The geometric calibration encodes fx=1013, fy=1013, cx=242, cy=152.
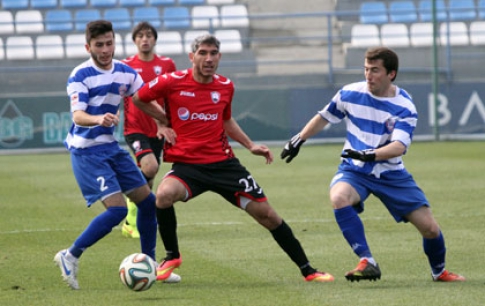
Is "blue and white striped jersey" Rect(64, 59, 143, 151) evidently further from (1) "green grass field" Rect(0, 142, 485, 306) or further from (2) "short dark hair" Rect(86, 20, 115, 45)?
(1) "green grass field" Rect(0, 142, 485, 306)

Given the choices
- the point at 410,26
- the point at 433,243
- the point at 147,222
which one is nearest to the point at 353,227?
the point at 433,243

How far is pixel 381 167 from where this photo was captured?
742cm

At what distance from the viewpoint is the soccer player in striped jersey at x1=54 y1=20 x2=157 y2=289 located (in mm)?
7391

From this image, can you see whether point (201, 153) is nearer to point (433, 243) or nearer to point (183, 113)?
point (183, 113)

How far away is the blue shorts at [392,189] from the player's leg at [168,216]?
121 centimetres

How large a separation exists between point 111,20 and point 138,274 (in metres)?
18.1

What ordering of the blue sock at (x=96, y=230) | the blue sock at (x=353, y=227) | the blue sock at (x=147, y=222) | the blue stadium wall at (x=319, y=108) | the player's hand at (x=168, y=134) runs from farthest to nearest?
1. the blue stadium wall at (x=319, y=108)
2. the blue sock at (x=147, y=222)
3. the player's hand at (x=168, y=134)
4. the blue sock at (x=96, y=230)
5. the blue sock at (x=353, y=227)

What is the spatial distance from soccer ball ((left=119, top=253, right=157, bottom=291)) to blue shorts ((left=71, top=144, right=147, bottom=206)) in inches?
26.7

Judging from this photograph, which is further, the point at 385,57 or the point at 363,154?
the point at 385,57

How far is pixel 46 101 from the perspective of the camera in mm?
21672

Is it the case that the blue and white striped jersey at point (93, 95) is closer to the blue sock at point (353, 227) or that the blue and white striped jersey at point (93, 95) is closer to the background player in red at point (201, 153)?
the background player in red at point (201, 153)

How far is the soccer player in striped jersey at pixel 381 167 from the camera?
732 cm

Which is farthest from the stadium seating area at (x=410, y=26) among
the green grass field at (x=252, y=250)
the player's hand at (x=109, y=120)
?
the player's hand at (x=109, y=120)

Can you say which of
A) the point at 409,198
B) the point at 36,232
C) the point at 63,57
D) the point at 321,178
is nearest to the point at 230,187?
the point at 409,198
